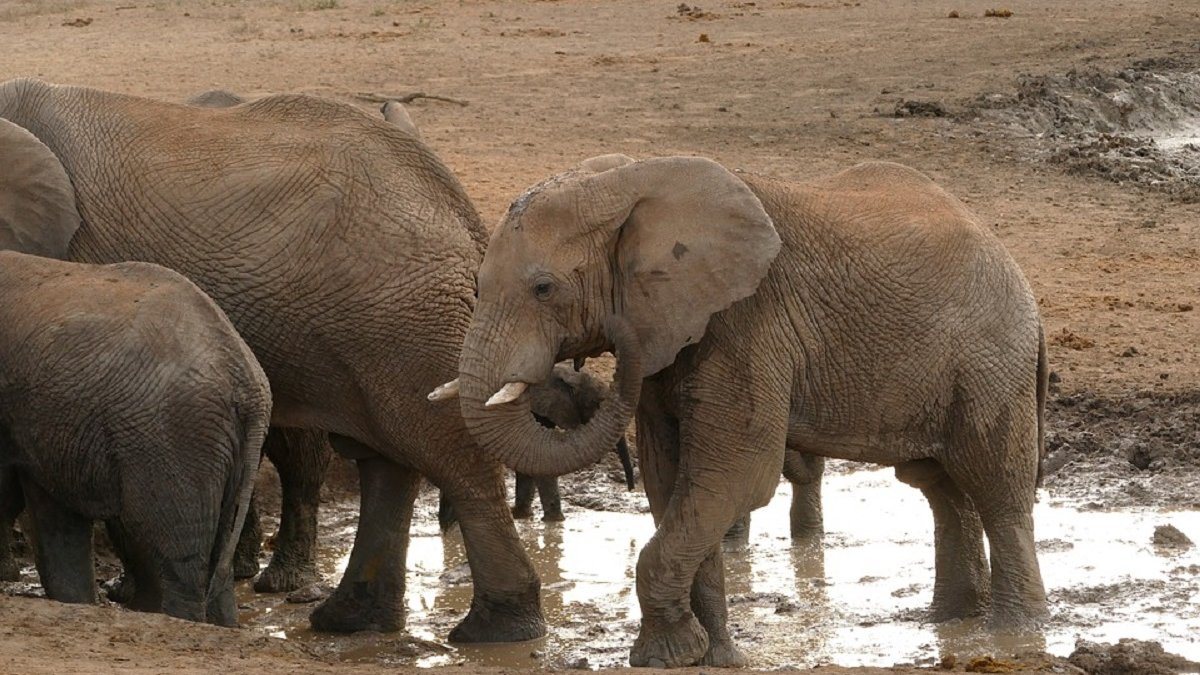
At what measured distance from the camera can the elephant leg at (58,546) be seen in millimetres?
7207

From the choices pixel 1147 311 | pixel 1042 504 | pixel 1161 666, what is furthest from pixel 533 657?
pixel 1147 311

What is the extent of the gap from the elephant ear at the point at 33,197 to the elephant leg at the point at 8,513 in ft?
2.51

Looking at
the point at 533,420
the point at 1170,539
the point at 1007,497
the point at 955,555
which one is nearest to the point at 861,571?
the point at 955,555

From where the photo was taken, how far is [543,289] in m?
6.52

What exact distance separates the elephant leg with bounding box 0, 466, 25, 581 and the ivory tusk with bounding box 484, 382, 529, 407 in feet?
5.73

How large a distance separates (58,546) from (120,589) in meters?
0.75

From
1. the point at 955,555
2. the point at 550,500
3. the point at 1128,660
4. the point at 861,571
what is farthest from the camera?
the point at 550,500

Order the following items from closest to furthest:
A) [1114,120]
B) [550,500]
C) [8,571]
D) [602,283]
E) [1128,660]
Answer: [602,283] < [1128,660] < [8,571] < [550,500] < [1114,120]

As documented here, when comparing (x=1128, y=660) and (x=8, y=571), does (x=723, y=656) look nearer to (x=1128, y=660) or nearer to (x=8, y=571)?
(x=1128, y=660)

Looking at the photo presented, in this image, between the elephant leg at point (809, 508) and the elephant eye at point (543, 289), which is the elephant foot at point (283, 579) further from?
the elephant eye at point (543, 289)

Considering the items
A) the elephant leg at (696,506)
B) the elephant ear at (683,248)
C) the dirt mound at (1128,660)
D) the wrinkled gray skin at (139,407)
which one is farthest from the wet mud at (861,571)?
the elephant ear at (683,248)

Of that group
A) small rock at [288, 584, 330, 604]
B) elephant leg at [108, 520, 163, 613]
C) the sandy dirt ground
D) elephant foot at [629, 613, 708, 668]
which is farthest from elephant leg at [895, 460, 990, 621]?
elephant leg at [108, 520, 163, 613]

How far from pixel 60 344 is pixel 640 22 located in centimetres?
1374

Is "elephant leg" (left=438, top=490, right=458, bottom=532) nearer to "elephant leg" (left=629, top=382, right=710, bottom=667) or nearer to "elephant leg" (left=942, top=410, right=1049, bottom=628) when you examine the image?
"elephant leg" (left=629, top=382, right=710, bottom=667)
